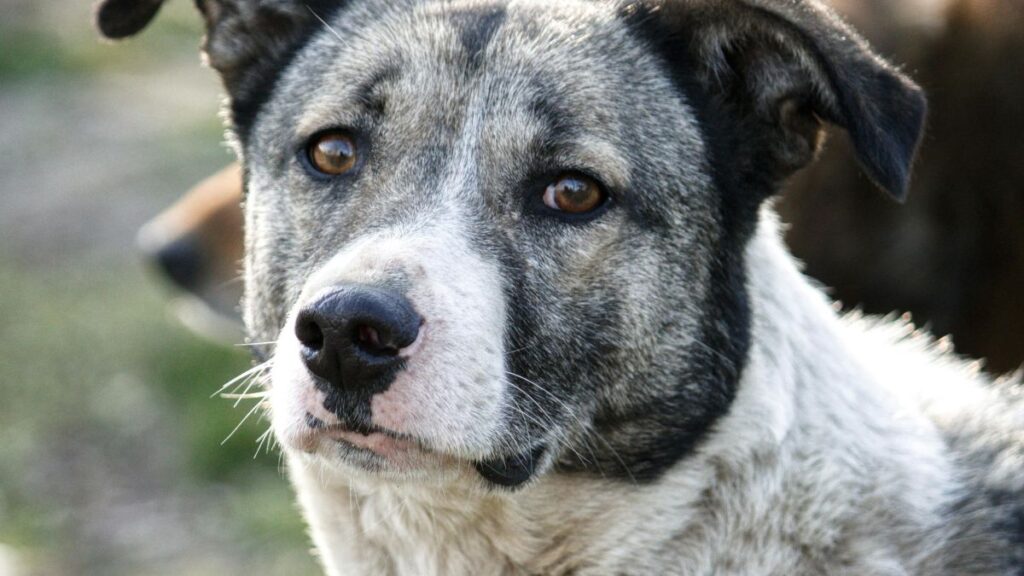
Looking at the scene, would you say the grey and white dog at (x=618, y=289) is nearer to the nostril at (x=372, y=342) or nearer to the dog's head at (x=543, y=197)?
the dog's head at (x=543, y=197)

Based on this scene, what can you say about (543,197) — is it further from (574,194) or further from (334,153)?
(334,153)

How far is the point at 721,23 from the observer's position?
3.67 metres

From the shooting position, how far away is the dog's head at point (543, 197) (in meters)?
3.24

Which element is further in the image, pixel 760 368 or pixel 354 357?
pixel 760 368

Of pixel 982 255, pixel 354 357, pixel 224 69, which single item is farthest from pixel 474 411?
pixel 982 255

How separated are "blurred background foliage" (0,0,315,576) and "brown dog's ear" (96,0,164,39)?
9.90ft

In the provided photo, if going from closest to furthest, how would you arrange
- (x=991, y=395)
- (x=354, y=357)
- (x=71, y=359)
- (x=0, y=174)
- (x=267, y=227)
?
(x=354, y=357) → (x=267, y=227) → (x=991, y=395) → (x=71, y=359) → (x=0, y=174)

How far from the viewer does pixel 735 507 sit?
11.7ft

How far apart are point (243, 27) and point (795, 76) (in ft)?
5.12

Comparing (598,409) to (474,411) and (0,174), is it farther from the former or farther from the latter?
(0,174)

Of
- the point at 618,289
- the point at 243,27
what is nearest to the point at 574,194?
the point at 618,289

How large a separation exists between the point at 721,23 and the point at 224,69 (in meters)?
1.43

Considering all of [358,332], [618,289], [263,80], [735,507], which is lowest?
[735,507]

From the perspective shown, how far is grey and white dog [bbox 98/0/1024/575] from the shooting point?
3418 mm
